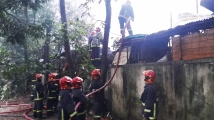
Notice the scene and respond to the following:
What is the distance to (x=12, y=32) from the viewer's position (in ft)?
22.4

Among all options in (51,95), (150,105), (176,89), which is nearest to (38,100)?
(51,95)

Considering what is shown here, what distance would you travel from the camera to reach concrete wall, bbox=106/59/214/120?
16.4ft

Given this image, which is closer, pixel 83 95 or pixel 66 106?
pixel 66 106

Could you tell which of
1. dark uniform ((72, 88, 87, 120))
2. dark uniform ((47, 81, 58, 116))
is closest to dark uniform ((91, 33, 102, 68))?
dark uniform ((47, 81, 58, 116))

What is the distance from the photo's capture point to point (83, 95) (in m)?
6.46

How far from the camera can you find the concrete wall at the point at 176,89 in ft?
16.4

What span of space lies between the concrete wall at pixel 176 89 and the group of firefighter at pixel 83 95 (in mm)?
584

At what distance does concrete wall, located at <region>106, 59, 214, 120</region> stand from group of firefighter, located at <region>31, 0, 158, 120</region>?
584mm

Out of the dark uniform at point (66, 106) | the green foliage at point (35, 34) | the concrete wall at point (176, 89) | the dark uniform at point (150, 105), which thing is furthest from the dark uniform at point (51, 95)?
the dark uniform at point (150, 105)

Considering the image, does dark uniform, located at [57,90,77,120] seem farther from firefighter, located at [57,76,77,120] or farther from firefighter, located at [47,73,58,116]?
firefighter, located at [47,73,58,116]

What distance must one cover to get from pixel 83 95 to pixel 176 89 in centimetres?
262

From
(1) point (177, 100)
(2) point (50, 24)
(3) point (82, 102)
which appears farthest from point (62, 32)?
(1) point (177, 100)

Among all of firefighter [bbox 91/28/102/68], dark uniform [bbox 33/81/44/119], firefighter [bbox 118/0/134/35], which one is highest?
firefighter [bbox 118/0/134/35]

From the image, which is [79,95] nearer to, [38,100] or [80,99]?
[80,99]
